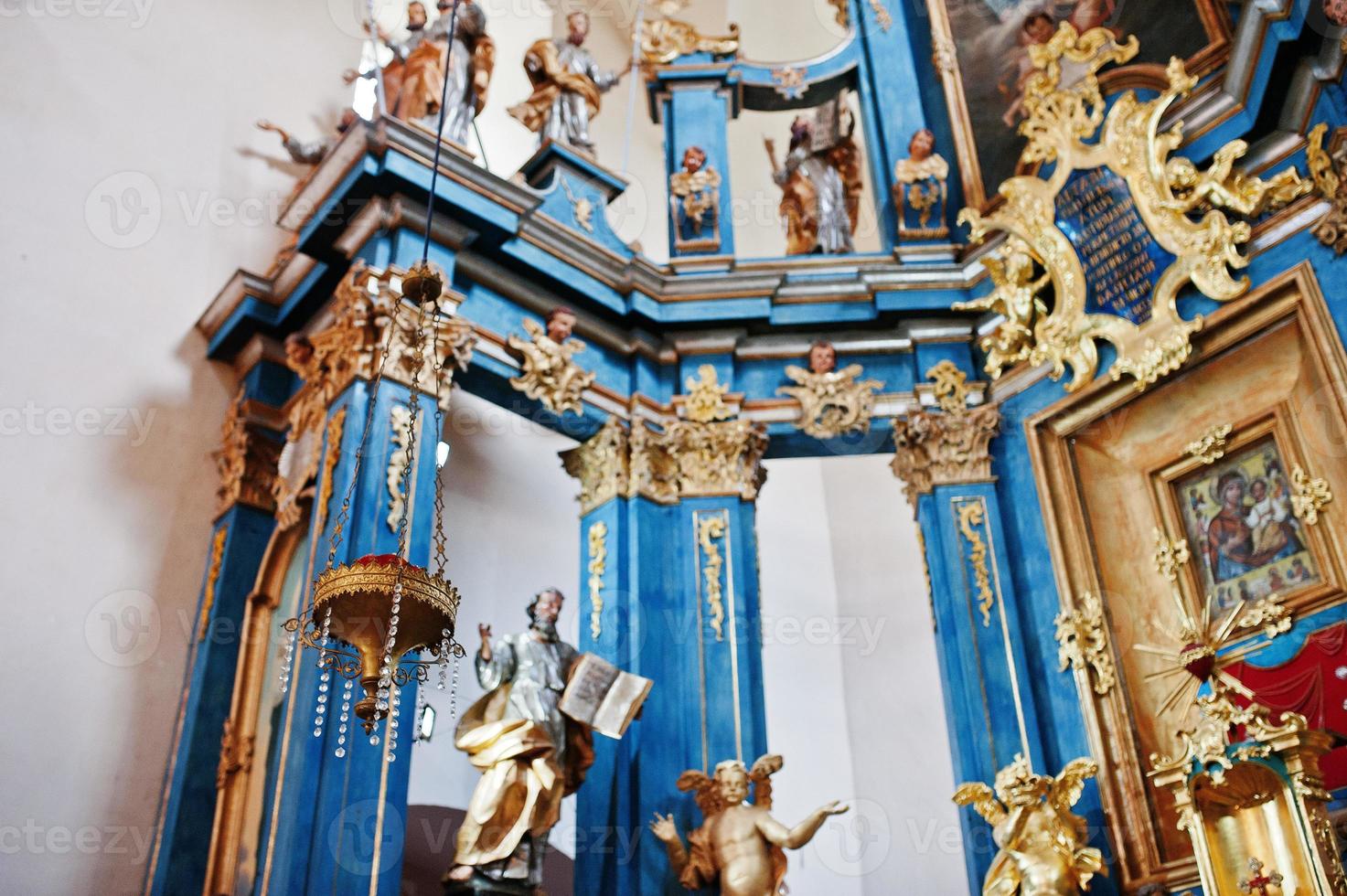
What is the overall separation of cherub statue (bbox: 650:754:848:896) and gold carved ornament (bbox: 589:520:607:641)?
4.58 ft

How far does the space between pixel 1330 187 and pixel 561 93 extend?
5.78m

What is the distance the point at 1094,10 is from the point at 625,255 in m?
4.15

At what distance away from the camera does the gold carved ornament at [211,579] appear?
9.20 metres

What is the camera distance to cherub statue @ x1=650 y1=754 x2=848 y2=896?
7574mm

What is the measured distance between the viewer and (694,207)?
10641mm

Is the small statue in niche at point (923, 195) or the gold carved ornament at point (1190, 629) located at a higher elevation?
the small statue in niche at point (923, 195)

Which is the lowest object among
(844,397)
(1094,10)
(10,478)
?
(10,478)

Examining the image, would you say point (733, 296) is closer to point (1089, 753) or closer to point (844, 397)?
point (844, 397)

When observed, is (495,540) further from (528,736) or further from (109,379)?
(528,736)

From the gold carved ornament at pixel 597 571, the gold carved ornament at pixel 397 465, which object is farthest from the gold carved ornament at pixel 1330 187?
the gold carved ornament at pixel 397 465

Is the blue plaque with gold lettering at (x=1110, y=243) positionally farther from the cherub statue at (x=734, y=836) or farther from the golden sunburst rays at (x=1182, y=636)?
the cherub statue at (x=734, y=836)

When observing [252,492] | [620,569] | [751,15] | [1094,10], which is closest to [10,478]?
[252,492]

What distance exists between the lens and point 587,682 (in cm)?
792

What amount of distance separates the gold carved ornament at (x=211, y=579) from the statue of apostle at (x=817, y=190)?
5.20 metres
